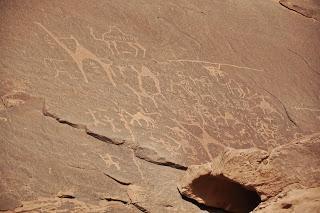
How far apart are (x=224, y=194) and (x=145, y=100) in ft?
2.46

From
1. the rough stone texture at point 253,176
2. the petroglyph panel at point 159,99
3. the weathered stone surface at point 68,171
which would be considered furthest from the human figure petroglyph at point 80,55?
the rough stone texture at point 253,176

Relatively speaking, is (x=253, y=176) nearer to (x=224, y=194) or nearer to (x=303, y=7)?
(x=224, y=194)

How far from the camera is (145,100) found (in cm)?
260

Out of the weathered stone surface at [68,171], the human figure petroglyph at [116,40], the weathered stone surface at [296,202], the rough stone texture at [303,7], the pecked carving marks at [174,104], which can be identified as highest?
the rough stone texture at [303,7]

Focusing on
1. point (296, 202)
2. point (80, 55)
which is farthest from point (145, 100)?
point (296, 202)

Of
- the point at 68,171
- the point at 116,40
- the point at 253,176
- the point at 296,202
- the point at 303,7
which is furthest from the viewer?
the point at 303,7

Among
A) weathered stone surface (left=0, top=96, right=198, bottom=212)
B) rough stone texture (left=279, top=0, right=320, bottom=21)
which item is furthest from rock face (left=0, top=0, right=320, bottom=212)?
rough stone texture (left=279, top=0, right=320, bottom=21)

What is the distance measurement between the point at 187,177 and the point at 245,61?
1.29 metres

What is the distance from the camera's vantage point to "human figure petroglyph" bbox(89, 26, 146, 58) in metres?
2.82

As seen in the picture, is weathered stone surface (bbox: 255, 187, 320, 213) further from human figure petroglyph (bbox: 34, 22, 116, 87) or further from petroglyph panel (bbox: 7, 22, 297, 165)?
human figure petroglyph (bbox: 34, 22, 116, 87)

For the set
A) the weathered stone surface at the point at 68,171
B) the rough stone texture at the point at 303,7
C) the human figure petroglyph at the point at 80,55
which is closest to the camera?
the weathered stone surface at the point at 68,171

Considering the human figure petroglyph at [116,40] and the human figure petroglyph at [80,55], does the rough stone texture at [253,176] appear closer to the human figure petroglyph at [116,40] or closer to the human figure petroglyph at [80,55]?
the human figure petroglyph at [80,55]

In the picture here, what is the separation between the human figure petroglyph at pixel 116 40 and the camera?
282 cm

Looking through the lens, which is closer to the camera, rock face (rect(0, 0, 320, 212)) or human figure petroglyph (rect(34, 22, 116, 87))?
rock face (rect(0, 0, 320, 212))
